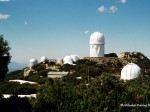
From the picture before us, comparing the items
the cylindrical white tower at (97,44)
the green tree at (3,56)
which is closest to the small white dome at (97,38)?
the cylindrical white tower at (97,44)

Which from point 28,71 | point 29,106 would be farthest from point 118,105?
point 28,71

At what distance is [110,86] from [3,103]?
858 centimetres

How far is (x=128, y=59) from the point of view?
249 feet

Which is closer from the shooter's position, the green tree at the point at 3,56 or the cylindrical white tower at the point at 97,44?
the green tree at the point at 3,56

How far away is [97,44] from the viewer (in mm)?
80438

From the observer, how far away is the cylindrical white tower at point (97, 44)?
263 feet

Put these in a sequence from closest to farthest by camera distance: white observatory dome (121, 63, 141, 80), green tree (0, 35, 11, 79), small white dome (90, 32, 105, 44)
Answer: green tree (0, 35, 11, 79) < white observatory dome (121, 63, 141, 80) < small white dome (90, 32, 105, 44)

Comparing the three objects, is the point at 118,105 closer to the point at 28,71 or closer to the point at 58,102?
the point at 58,102

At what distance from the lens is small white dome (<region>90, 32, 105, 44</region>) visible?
80.0 meters

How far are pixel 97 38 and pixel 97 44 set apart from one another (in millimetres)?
1147

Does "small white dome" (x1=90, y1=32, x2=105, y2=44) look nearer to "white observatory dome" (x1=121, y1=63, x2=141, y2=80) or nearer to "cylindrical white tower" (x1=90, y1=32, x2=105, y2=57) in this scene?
"cylindrical white tower" (x1=90, y1=32, x2=105, y2=57)

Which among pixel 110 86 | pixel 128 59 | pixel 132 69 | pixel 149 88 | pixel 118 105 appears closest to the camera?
pixel 118 105

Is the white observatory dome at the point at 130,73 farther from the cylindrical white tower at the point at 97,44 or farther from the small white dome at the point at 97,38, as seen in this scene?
the small white dome at the point at 97,38

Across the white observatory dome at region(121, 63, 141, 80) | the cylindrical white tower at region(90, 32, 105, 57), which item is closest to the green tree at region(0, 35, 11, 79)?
the white observatory dome at region(121, 63, 141, 80)
